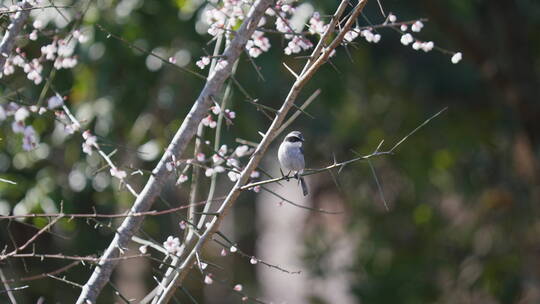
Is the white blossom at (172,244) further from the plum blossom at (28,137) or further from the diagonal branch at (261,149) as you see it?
the plum blossom at (28,137)

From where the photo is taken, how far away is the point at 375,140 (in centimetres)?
679

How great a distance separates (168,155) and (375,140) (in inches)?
177

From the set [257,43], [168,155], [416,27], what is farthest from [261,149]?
[416,27]

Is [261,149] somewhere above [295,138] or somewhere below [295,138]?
above

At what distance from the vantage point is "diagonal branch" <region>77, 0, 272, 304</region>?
8.09ft

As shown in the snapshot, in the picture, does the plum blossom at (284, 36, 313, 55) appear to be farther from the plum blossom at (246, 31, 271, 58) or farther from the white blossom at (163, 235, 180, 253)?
the white blossom at (163, 235, 180, 253)

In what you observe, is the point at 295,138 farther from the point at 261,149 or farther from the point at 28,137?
→ the point at 28,137

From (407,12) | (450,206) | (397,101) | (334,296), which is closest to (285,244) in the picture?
(334,296)

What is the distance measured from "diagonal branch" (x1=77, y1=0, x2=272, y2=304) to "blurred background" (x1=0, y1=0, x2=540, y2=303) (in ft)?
6.71

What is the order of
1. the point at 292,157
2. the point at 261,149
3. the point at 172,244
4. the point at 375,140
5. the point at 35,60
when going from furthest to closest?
the point at 375,140
the point at 292,157
the point at 35,60
the point at 172,244
the point at 261,149

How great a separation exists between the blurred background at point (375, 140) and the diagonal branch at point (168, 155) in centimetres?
204

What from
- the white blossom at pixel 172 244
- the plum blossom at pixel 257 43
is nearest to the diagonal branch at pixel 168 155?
the white blossom at pixel 172 244

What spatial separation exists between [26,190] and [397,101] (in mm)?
4192

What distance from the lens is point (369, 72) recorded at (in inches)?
284
